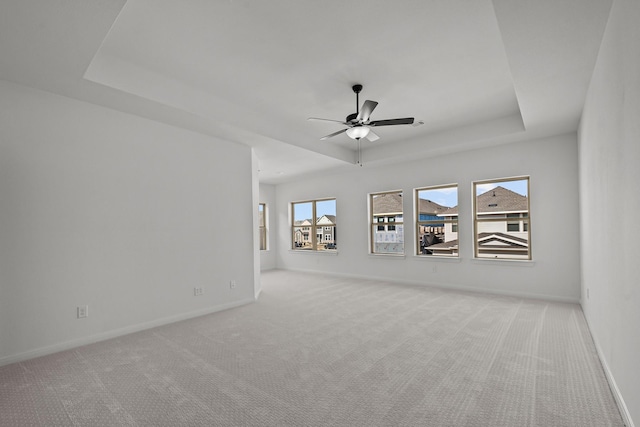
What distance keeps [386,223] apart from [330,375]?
5068 millimetres

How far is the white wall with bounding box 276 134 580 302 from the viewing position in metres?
5.08

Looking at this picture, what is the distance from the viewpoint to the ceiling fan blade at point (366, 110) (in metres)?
3.42

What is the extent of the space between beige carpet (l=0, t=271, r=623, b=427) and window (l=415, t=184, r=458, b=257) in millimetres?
2159

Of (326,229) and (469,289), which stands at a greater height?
(326,229)

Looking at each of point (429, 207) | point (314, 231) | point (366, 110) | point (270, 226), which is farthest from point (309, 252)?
point (366, 110)

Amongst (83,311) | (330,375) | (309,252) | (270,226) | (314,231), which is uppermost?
(270,226)

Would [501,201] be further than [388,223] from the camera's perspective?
No

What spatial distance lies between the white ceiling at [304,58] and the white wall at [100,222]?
34cm

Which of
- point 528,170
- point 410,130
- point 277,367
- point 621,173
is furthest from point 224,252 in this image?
point 528,170

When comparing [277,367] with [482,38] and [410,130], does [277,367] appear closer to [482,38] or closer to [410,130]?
[482,38]

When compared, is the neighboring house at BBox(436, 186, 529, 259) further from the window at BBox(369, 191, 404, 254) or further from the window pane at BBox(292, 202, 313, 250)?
the window pane at BBox(292, 202, 313, 250)

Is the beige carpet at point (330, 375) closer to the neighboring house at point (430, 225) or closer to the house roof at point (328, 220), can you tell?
the neighboring house at point (430, 225)

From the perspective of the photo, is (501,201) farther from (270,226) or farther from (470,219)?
(270,226)

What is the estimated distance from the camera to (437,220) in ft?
21.5
